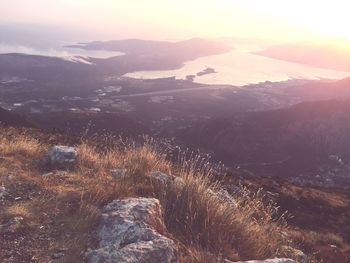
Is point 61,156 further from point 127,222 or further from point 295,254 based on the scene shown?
point 295,254

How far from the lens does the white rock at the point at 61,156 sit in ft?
38.7

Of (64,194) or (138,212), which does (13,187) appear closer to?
(64,194)

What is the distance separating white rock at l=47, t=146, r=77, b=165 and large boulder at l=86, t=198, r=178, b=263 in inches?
169

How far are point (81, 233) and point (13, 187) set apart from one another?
2.53 meters

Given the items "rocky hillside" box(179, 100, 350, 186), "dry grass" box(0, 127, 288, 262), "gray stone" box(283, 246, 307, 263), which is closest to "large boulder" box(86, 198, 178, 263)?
"dry grass" box(0, 127, 288, 262)

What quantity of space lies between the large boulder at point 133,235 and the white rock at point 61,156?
169 inches

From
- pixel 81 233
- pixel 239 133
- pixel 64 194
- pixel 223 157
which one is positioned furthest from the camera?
pixel 239 133

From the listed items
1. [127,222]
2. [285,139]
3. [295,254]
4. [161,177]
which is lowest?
[285,139]

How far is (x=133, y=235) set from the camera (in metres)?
6.84

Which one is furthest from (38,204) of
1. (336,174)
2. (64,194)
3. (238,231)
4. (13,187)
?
(336,174)

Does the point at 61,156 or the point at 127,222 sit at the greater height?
the point at 127,222

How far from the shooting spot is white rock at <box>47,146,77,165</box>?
38.7 ft

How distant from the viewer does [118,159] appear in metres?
12.0

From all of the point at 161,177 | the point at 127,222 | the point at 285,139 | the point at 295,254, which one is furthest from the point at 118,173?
the point at 285,139
